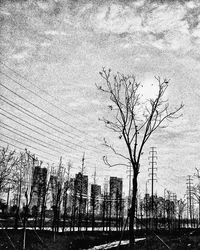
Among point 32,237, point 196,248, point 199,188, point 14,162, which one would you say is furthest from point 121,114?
point 199,188

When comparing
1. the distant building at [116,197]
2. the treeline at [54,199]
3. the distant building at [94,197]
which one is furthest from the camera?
the distant building at [116,197]

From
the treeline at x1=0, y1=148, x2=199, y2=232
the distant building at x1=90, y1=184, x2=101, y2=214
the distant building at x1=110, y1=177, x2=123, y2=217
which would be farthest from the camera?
the distant building at x1=110, y1=177, x2=123, y2=217

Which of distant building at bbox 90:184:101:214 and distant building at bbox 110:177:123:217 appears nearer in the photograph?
distant building at bbox 90:184:101:214

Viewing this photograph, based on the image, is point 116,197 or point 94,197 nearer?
point 94,197

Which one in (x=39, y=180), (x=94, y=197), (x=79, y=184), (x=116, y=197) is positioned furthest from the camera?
(x=116, y=197)

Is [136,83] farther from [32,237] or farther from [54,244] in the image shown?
[32,237]

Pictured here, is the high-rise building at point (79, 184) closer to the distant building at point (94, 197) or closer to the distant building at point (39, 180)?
the distant building at point (94, 197)

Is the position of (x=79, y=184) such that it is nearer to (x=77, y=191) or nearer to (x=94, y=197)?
(x=77, y=191)

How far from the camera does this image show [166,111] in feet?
48.3

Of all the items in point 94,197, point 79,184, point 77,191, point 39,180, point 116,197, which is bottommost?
point 116,197

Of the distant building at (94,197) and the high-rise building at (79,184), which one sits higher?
the high-rise building at (79,184)

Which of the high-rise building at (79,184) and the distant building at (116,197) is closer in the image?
the high-rise building at (79,184)

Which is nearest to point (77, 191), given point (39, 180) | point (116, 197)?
point (116, 197)

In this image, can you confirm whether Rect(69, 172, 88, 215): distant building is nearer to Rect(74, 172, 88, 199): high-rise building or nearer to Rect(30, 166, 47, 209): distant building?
Rect(74, 172, 88, 199): high-rise building
